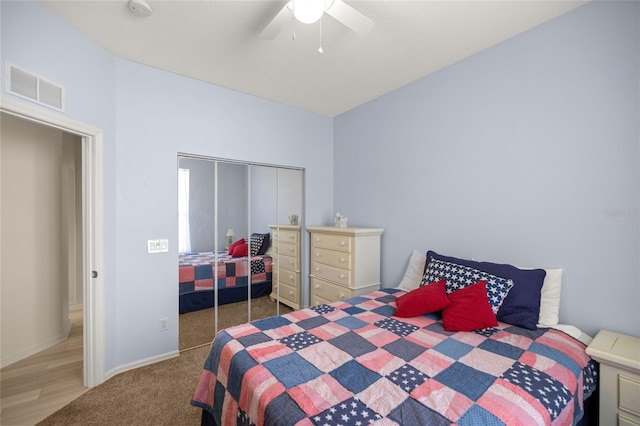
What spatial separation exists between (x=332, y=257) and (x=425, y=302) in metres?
1.38

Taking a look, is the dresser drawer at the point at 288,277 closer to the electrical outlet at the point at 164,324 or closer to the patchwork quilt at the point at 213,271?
the patchwork quilt at the point at 213,271

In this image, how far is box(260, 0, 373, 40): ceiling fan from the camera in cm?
145

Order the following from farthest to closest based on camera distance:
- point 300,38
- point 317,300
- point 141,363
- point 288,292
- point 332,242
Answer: point 288,292 → point 317,300 → point 332,242 → point 141,363 → point 300,38

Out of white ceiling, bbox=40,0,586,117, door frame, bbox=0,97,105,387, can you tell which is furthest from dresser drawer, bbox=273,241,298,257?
white ceiling, bbox=40,0,586,117

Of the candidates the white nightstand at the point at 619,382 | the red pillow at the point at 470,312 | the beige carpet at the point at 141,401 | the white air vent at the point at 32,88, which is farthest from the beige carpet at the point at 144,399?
the white nightstand at the point at 619,382

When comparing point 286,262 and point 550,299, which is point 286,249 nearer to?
point 286,262

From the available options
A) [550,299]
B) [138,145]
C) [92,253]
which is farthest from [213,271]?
[550,299]

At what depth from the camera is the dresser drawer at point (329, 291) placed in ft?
10.0

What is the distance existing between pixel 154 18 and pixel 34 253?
2.65m

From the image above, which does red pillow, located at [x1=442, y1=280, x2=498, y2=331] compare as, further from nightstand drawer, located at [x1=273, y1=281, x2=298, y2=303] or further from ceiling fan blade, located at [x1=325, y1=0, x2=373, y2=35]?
nightstand drawer, located at [x1=273, y1=281, x2=298, y2=303]

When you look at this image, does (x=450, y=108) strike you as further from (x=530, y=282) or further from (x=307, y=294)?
(x=307, y=294)

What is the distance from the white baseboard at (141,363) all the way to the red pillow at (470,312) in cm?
249

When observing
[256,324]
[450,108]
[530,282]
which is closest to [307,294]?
[256,324]

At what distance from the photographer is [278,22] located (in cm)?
166
